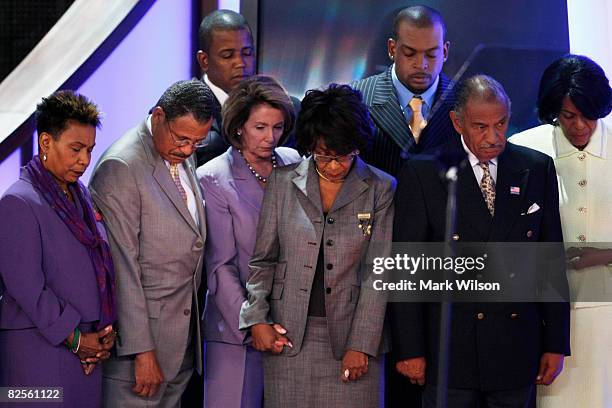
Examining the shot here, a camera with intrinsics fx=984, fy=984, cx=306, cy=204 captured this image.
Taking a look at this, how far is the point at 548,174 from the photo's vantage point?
3625 mm

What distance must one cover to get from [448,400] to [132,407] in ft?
3.70

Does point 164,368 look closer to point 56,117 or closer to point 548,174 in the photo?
point 56,117

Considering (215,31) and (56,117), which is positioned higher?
(215,31)

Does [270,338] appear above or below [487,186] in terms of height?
below

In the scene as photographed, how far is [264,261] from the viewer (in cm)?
356

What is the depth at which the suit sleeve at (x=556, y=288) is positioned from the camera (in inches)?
140

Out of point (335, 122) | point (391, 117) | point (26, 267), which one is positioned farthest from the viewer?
point (391, 117)

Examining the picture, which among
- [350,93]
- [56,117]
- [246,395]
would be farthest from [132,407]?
[350,93]

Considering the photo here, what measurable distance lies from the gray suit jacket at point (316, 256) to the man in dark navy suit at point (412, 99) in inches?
18.4

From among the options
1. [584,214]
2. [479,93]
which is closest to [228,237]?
[479,93]

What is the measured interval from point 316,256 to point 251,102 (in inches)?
26.0

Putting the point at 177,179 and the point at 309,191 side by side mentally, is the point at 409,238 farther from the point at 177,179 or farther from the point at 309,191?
the point at 177,179

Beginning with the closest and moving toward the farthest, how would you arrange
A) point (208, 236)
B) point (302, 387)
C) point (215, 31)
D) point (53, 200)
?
point (53, 200)
point (302, 387)
point (208, 236)
point (215, 31)

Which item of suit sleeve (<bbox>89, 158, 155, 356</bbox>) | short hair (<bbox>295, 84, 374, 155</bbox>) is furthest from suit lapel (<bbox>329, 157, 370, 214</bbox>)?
suit sleeve (<bbox>89, 158, 155, 356</bbox>)
